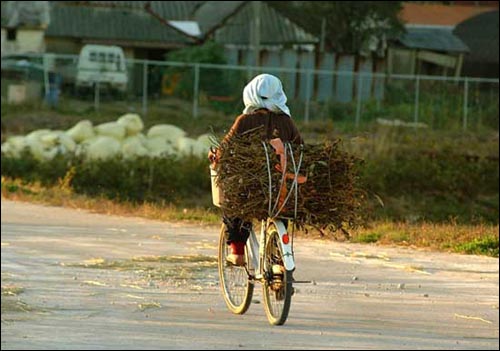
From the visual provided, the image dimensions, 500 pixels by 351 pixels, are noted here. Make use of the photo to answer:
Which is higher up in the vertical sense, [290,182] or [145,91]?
[290,182]

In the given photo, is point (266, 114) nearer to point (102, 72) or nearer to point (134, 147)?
point (134, 147)

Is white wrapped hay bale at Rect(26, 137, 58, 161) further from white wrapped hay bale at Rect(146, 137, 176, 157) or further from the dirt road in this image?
the dirt road

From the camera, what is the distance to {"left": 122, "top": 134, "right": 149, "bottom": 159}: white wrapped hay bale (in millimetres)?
32656

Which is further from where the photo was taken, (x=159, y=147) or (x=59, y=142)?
(x=159, y=147)

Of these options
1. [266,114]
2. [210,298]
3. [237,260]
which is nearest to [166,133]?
[210,298]

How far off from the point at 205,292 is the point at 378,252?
3.74 meters

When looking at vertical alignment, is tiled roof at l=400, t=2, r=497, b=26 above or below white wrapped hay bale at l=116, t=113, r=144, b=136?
above

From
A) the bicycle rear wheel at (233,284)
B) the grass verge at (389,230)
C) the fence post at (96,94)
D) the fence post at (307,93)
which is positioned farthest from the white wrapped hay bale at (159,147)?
the bicycle rear wheel at (233,284)

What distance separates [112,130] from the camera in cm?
3372

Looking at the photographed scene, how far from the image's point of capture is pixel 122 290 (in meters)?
11.2

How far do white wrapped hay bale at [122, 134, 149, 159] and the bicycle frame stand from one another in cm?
2259

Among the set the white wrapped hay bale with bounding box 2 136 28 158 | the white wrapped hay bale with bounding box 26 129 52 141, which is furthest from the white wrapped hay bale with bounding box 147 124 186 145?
the white wrapped hay bale with bounding box 2 136 28 158

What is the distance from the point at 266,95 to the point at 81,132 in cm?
2379

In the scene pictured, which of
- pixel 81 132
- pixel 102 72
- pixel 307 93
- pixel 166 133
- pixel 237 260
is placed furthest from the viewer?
pixel 102 72
